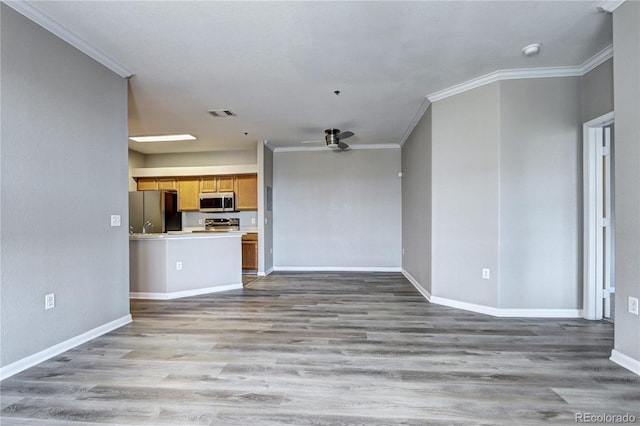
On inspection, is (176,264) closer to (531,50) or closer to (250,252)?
(250,252)

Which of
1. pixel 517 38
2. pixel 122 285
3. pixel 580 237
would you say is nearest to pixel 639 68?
pixel 517 38

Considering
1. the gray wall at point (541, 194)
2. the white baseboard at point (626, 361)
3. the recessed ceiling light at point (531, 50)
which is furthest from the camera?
the gray wall at point (541, 194)

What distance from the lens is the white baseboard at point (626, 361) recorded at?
2084 mm

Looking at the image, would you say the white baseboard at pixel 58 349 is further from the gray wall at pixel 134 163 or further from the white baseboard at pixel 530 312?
the gray wall at pixel 134 163

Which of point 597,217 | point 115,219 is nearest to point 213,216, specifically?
point 115,219

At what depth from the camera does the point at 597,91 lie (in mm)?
3027

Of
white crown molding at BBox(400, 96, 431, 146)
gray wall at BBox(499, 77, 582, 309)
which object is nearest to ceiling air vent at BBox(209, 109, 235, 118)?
white crown molding at BBox(400, 96, 431, 146)

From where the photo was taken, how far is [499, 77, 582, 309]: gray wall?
3260 mm

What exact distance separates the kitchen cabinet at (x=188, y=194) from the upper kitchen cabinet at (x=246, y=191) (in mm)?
922

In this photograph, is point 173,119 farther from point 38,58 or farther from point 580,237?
point 580,237

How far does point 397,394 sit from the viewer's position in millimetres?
1863

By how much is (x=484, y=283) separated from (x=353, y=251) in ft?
10.5

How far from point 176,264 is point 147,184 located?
3368 millimetres

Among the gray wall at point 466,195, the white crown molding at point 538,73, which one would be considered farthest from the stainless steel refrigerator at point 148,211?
the white crown molding at point 538,73
